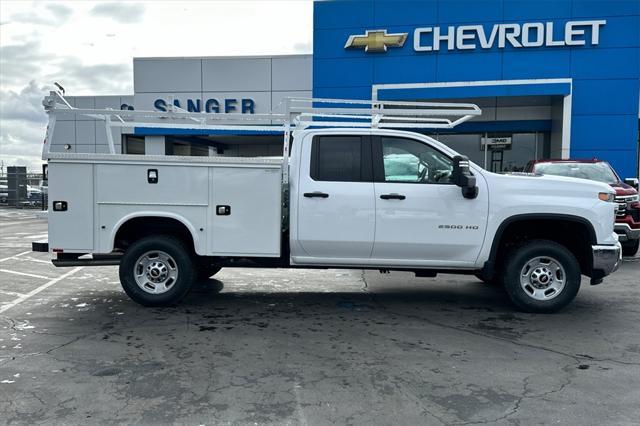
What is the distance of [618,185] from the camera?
9.91 meters

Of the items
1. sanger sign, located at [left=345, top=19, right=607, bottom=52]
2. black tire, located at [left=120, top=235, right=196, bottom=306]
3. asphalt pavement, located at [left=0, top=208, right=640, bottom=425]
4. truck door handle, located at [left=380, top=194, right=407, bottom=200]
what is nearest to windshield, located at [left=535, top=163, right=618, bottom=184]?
asphalt pavement, located at [left=0, top=208, right=640, bottom=425]

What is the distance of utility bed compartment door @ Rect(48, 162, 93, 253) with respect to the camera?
6.32 meters

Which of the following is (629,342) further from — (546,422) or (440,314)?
(546,422)

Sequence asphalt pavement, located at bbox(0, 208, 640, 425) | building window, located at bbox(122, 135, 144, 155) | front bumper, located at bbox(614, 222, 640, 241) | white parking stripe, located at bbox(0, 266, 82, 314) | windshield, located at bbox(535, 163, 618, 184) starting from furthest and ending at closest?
building window, located at bbox(122, 135, 144, 155), windshield, located at bbox(535, 163, 618, 184), front bumper, located at bbox(614, 222, 640, 241), white parking stripe, located at bbox(0, 266, 82, 314), asphalt pavement, located at bbox(0, 208, 640, 425)

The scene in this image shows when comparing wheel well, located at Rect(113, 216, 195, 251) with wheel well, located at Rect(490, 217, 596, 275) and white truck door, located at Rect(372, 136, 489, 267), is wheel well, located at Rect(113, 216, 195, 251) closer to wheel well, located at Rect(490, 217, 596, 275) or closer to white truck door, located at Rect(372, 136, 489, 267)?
white truck door, located at Rect(372, 136, 489, 267)

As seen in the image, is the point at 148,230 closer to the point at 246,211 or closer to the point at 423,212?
the point at 246,211

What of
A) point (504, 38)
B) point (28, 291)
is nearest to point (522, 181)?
point (28, 291)

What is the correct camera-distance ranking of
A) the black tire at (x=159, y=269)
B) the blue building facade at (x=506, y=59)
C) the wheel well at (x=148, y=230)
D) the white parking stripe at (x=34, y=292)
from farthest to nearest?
the blue building facade at (x=506, y=59) < the white parking stripe at (x=34, y=292) < the wheel well at (x=148, y=230) < the black tire at (x=159, y=269)

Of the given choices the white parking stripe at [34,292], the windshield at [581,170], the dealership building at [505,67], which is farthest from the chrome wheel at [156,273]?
the dealership building at [505,67]

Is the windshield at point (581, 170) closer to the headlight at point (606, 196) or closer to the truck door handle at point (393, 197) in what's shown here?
the headlight at point (606, 196)

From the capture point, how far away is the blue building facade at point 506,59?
55.3 feet

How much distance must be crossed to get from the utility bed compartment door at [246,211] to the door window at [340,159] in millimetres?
511

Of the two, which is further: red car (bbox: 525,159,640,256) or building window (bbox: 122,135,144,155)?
building window (bbox: 122,135,144,155)

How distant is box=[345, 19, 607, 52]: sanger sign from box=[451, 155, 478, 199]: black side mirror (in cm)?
1287
